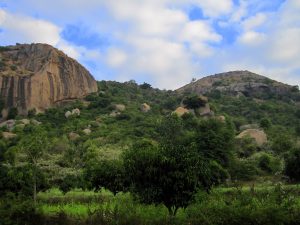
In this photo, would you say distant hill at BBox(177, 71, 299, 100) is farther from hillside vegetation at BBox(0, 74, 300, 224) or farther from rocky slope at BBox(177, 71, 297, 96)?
hillside vegetation at BBox(0, 74, 300, 224)

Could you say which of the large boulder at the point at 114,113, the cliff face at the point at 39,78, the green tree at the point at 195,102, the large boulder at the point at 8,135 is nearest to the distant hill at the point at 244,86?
the green tree at the point at 195,102

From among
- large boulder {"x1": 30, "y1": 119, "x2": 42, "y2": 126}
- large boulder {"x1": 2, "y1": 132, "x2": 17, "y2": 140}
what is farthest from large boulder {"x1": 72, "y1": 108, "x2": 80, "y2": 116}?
→ large boulder {"x1": 2, "y1": 132, "x2": 17, "y2": 140}

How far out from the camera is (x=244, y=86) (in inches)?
3757

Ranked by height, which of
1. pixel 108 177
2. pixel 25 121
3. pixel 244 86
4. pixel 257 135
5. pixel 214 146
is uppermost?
pixel 244 86

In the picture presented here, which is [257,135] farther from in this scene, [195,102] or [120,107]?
[120,107]

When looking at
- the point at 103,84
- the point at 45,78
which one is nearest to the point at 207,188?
the point at 45,78

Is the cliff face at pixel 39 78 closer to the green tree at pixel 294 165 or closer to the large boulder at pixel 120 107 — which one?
the large boulder at pixel 120 107

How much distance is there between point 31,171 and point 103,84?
60.3 metres

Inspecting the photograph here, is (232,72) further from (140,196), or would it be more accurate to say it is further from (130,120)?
(140,196)

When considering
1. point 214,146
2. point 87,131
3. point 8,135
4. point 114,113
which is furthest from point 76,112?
point 214,146

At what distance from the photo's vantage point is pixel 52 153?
4716cm

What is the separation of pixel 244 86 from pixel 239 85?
1.76m

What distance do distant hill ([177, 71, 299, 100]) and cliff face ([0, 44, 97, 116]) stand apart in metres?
30.1

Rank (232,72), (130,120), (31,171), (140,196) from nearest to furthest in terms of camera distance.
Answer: (140,196) < (31,171) < (130,120) < (232,72)
